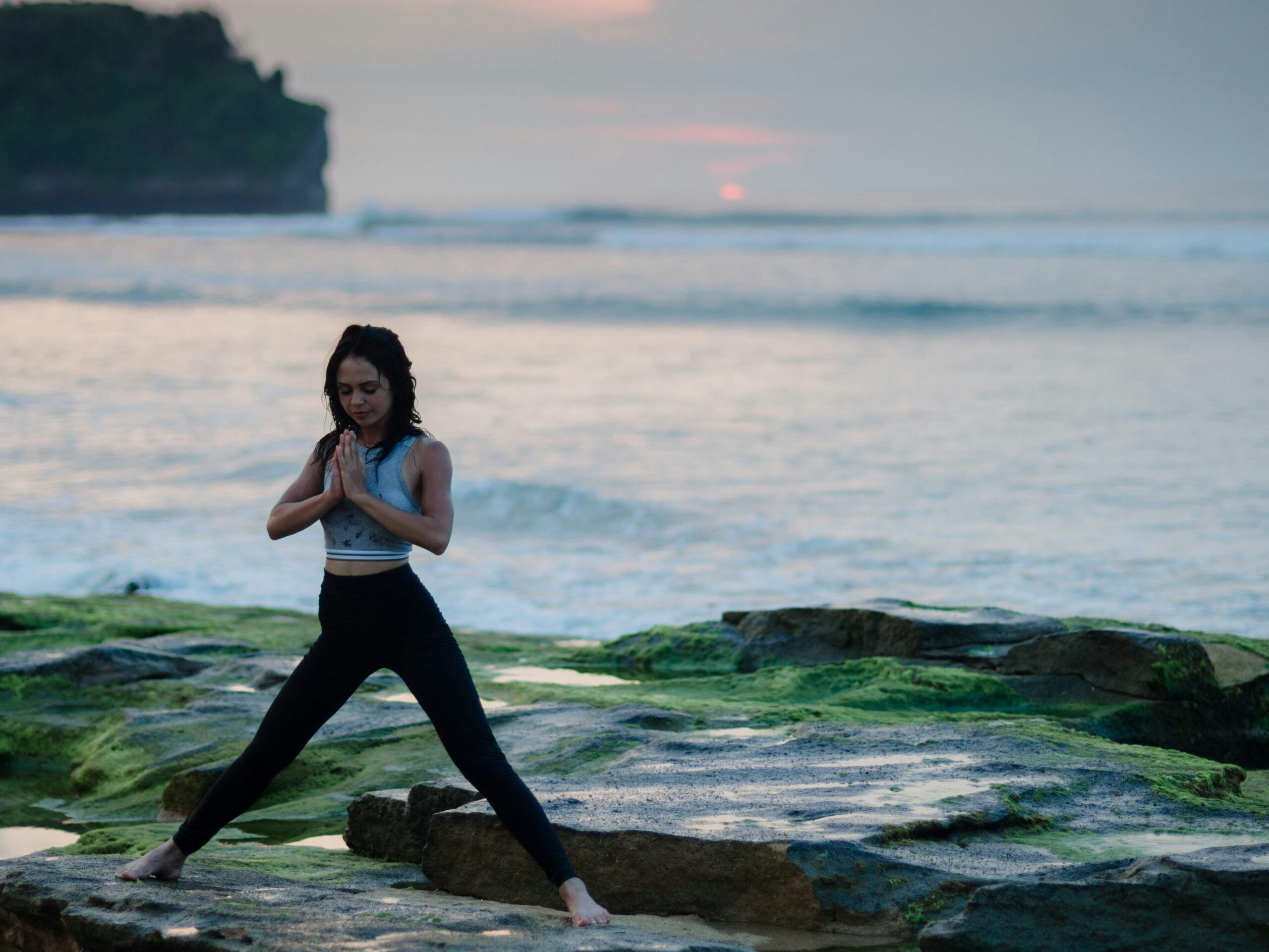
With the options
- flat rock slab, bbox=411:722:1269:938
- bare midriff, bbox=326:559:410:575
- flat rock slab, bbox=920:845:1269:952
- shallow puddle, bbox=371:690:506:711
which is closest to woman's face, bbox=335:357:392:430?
bare midriff, bbox=326:559:410:575

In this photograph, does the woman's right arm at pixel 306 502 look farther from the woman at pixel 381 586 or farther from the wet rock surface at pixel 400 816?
the wet rock surface at pixel 400 816

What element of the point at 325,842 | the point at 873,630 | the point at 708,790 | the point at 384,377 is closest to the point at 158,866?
the point at 325,842

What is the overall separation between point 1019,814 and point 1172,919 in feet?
2.32

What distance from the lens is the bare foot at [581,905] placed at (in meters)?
3.18

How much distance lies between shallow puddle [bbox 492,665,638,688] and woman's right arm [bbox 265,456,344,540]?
297cm

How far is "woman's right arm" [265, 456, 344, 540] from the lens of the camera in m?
3.37

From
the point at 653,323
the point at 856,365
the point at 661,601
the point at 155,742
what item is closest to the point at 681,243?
the point at 653,323

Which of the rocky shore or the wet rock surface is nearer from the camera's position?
the rocky shore

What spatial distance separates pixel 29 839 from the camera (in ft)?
15.5

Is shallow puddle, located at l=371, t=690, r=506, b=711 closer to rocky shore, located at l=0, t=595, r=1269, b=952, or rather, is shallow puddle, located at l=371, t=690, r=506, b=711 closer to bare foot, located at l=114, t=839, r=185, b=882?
rocky shore, located at l=0, t=595, r=1269, b=952

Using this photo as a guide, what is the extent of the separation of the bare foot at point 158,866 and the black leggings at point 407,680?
25mm

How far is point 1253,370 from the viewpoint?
1841 centimetres

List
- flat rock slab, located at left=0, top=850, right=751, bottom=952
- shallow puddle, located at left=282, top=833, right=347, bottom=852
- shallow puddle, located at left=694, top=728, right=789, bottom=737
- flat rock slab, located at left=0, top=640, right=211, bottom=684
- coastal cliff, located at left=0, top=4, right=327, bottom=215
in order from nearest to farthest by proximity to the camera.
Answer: flat rock slab, located at left=0, top=850, right=751, bottom=952, shallow puddle, located at left=282, top=833, right=347, bottom=852, shallow puddle, located at left=694, top=728, right=789, bottom=737, flat rock slab, located at left=0, top=640, right=211, bottom=684, coastal cliff, located at left=0, top=4, right=327, bottom=215

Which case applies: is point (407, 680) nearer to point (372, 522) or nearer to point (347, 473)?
point (372, 522)
